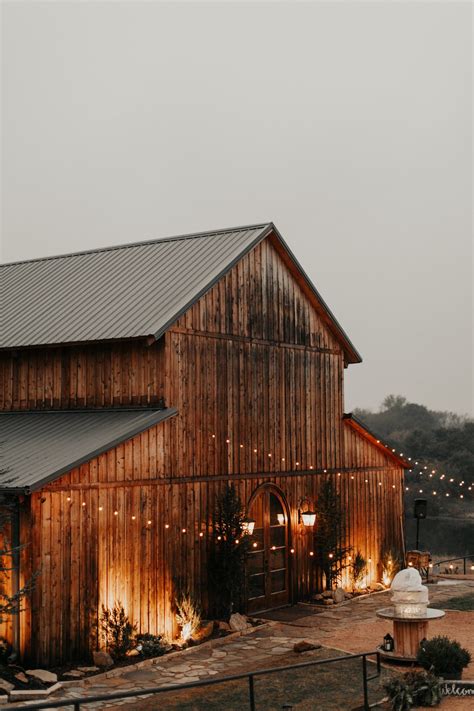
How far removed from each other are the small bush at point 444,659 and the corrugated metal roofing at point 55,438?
6.27 metres

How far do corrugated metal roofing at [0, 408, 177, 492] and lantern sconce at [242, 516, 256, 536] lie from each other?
9.68 ft

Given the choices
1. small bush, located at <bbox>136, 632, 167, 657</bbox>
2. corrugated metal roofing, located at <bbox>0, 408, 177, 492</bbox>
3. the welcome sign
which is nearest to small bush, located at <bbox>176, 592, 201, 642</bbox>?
small bush, located at <bbox>136, 632, 167, 657</bbox>

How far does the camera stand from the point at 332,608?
21.6 metres

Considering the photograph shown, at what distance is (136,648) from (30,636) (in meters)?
2.23

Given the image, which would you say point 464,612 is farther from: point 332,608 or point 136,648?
point 136,648

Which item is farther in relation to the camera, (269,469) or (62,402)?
(269,469)

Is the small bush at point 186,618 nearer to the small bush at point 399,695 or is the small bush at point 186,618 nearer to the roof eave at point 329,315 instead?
the small bush at point 399,695

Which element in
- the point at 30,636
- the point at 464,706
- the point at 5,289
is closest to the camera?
the point at 464,706

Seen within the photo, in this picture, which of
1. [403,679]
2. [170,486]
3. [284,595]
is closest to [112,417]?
[170,486]

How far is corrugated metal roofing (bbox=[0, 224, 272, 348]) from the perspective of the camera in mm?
19406

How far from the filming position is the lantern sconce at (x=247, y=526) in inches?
764

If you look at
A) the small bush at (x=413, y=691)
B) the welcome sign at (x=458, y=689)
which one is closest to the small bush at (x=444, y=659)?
the welcome sign at (x=458, y=689)

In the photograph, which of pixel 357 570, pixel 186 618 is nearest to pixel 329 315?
pixel 357 570

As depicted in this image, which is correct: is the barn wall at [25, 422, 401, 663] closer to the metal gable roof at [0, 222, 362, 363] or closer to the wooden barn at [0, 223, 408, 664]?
the wooden barn at [0, 223, 408, 664]
